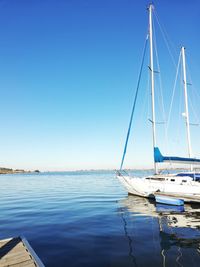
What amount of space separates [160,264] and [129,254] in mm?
1643

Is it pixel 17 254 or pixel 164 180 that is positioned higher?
pixel 164 180

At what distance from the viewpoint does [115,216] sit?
766 inches

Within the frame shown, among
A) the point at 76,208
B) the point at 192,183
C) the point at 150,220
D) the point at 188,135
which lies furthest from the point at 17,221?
the point at 188,135

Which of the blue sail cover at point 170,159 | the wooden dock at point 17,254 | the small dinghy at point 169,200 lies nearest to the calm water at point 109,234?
the small dinghy at point 169,200

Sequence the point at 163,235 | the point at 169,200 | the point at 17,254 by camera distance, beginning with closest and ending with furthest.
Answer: the point at 17,254 → the point at 163,235 → the point at 169,200

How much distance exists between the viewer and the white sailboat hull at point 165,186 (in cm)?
2409

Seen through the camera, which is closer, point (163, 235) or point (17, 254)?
point (17, 254)

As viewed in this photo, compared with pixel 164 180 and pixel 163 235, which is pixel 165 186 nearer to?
pixel 164 180

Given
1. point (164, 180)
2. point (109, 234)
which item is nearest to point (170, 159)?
point (164, 180)

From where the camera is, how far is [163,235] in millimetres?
13633

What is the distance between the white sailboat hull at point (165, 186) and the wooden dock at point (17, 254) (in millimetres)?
18339

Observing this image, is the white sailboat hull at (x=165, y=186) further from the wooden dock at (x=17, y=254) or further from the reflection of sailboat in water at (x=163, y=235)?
the wooden dock at (x=17, y=254)

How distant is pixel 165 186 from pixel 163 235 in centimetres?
1306

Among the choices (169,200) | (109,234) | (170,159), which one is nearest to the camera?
(109,234)
